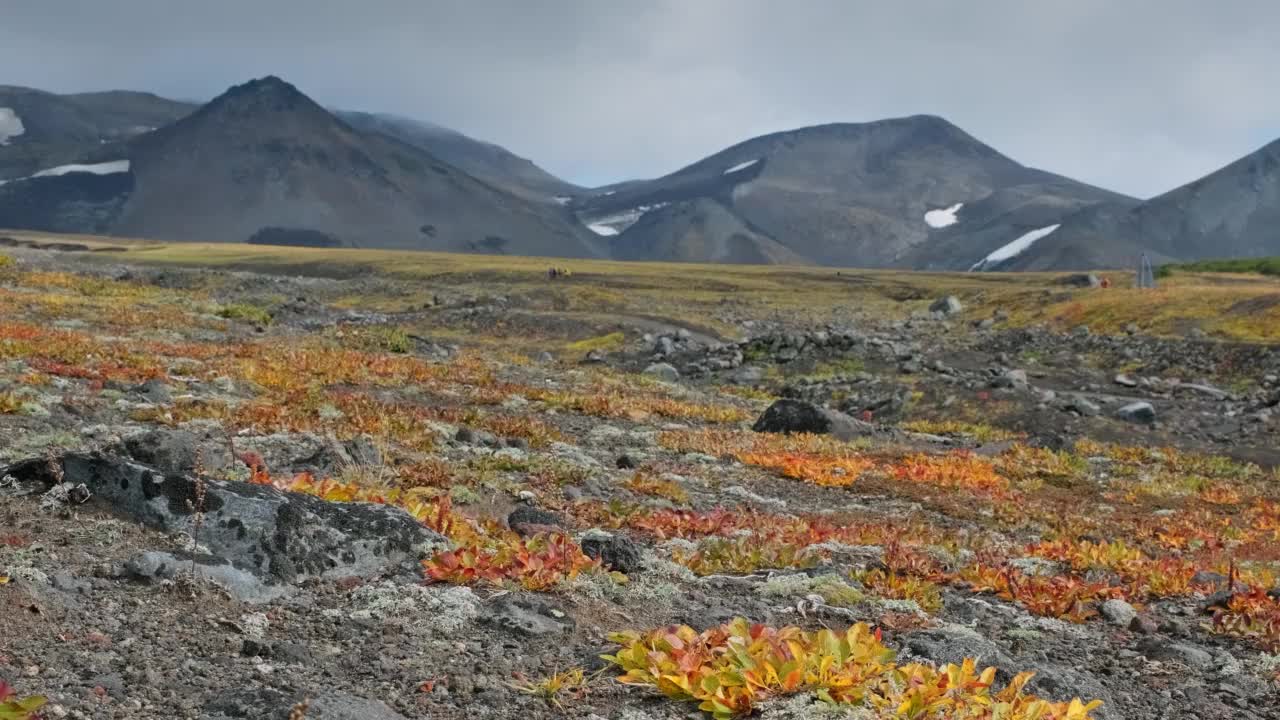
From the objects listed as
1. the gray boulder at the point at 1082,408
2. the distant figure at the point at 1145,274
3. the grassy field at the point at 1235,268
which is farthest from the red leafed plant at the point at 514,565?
the grassy field at the point at 1235,268

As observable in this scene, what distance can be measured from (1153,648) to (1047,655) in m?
0.97

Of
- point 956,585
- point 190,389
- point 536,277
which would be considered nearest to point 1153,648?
point 956,585

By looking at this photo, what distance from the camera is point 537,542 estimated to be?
977cm

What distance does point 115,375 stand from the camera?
1980 cm

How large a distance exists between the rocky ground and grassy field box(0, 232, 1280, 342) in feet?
104

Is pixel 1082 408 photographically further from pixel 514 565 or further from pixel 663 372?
pixel 514 565

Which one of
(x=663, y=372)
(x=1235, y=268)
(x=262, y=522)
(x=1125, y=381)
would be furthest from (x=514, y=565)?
(x=1235, y=268)

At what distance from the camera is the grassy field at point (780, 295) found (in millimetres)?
57375

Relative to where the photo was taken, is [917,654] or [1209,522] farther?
[1209,522]

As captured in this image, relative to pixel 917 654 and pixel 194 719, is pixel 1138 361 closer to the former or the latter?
pixel 917 654

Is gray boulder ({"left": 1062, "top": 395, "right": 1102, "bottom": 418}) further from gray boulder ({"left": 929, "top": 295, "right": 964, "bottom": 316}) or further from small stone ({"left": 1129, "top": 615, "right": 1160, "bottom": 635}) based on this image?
gray boulder ({"left": 929, "top": 295, "right": 964, "bottom": 316})

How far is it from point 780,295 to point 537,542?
349 feet

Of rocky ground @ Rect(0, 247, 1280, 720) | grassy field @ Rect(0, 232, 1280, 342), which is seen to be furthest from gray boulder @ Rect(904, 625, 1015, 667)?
grassy field @ Rect(0, 232, 1280, 342)

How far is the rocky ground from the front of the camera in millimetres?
6688
